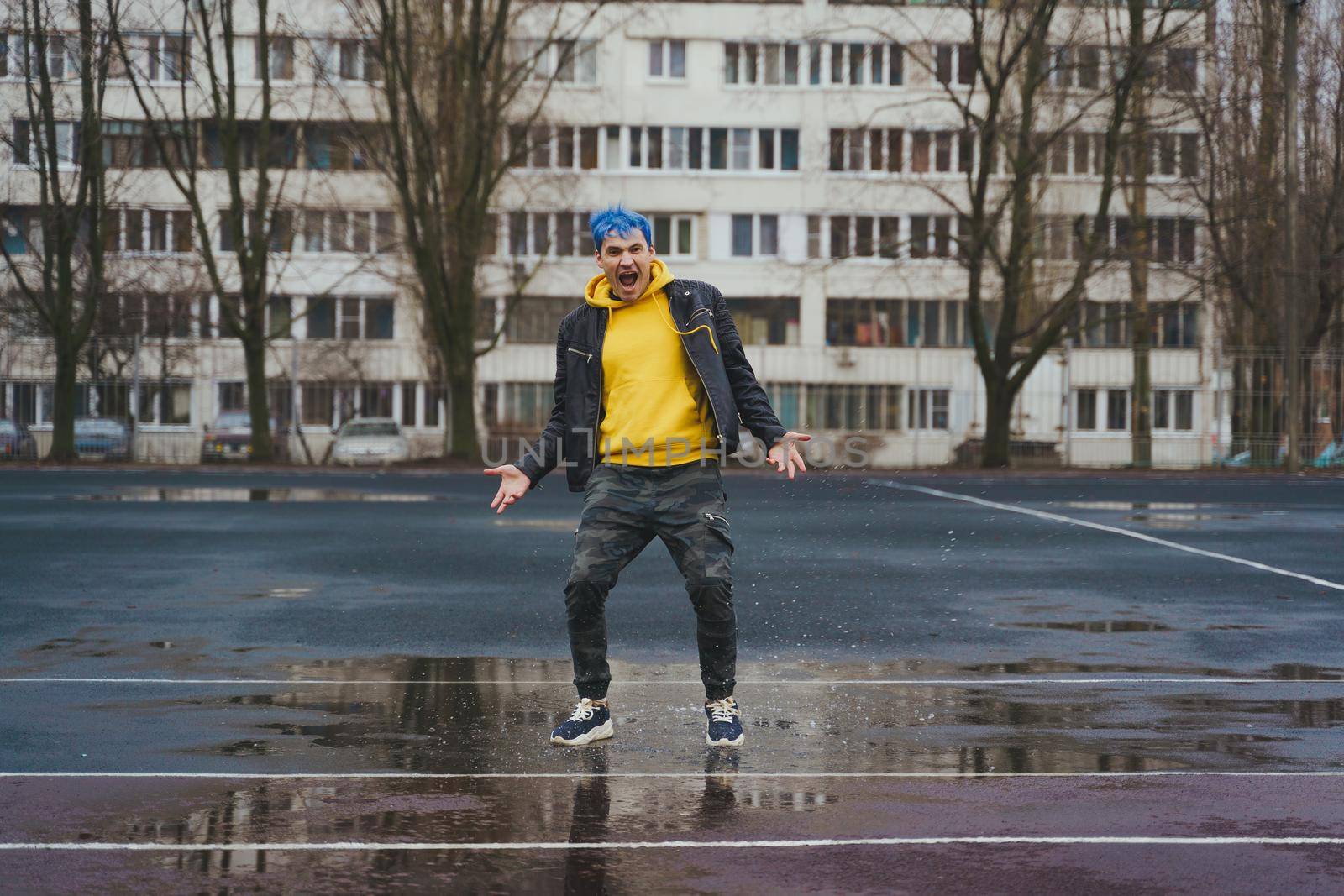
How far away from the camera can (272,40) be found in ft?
156

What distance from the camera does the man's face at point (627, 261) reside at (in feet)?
23.7

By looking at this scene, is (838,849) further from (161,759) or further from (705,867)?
(161,759)

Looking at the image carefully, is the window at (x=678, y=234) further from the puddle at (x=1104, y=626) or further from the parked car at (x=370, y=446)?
the puddle at (x=1104, y=626)

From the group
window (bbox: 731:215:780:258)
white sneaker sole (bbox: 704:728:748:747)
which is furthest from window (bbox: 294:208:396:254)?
white sneaker sole (bbox: 704:728:748:747)

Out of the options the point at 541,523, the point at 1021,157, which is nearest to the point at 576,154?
the point at 1021,157

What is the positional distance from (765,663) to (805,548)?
28.4 feet

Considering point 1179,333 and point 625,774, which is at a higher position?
point 1179,333

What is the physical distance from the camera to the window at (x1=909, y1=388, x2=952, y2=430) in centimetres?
5653

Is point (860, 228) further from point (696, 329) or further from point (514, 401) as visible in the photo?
point (696, 329)

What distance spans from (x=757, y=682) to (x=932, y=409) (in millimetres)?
53773

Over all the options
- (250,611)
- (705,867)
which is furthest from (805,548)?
(705,867)

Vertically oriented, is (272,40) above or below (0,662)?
above

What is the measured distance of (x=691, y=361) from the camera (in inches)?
284

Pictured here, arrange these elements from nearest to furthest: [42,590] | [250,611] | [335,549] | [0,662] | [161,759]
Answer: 1. [161,759]
2. [0,662]
3. [250,611]
4. [42,590]
5. [335,549]
